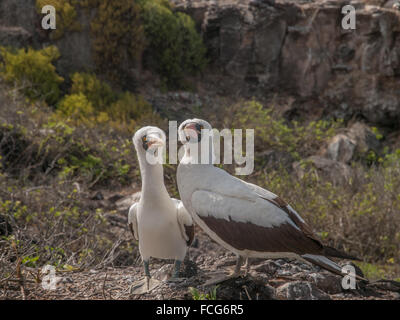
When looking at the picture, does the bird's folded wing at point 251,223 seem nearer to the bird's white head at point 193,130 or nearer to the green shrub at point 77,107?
the bird's white head at point 193,130

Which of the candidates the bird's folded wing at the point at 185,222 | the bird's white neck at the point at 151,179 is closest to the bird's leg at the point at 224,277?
the bird's folded wing at the point at 185,222

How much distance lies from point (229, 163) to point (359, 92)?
6.65m

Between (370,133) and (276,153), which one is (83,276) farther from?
(370,133)

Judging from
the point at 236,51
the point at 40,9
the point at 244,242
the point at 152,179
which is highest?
the point at 40,9

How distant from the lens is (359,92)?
490 inches

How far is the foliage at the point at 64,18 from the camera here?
10805 millimetres

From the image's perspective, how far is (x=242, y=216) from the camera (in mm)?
3197

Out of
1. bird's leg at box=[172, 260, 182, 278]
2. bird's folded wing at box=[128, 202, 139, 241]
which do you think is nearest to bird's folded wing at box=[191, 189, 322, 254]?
bird's leg at box=[172, 260, 182, 278]

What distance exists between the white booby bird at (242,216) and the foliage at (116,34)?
8.90 meters

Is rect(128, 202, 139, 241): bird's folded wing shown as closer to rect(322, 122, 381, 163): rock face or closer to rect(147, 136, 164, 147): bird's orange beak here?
rect(147, 136, 164, 147): bird's orange beak

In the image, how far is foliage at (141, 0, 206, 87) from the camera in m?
12.1

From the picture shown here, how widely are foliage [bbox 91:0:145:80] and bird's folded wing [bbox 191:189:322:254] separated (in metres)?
9.12

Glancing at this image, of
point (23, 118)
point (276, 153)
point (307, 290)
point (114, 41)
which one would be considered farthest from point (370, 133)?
point (307, 290)
